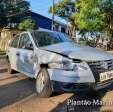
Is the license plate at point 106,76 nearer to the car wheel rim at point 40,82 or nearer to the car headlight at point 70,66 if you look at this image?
the car headlight at point 70,66

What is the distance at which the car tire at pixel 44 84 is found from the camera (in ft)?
23.8

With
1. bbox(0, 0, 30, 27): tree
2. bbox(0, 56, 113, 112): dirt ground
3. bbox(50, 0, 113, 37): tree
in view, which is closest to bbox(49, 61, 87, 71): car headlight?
bbox(0, 56, 113, 112): dirt ground

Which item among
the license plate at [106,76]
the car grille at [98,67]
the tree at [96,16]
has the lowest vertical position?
the license plate at [106,76]

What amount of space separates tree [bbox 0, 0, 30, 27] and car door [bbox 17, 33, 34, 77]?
34.5m

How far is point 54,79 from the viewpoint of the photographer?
7066mm

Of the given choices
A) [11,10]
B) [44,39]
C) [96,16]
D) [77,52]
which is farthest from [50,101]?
[11,10]

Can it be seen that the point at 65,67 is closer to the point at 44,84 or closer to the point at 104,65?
the point at 44,84

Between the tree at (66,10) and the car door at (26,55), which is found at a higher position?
the tree at (66,10)

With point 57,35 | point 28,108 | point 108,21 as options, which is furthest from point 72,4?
point 28,108

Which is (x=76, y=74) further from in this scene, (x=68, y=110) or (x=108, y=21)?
(x=108, y=21)

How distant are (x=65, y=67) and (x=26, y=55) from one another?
1.96 m

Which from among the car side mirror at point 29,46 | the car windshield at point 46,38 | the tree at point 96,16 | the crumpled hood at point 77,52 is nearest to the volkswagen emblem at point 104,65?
the crumpled hood at point 77,52

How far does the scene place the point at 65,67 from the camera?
23.2ft

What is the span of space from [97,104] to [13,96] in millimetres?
2018
